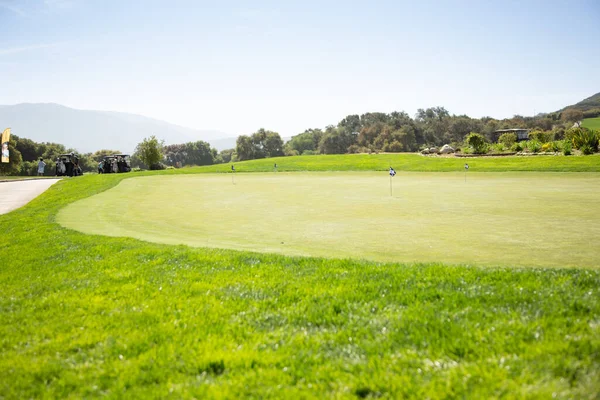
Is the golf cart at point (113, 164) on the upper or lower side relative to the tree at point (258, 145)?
lower

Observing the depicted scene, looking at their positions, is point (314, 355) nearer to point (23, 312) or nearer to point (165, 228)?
point (23, 312)

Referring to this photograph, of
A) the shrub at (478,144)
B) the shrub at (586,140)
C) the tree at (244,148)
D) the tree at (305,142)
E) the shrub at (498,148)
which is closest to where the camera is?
the shrub at (586,140)

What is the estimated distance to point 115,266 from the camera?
24.0ft

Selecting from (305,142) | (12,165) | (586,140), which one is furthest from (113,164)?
(305,142)

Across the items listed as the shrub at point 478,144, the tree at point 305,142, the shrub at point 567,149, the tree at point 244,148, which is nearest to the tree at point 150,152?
the shrub at point 478,144

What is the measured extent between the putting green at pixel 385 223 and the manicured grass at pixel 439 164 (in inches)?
453

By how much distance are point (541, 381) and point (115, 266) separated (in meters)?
6.56

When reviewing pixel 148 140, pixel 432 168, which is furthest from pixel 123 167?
pixel 432 168

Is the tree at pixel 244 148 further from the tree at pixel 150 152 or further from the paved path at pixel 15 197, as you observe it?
the paved path at pixel 15 197

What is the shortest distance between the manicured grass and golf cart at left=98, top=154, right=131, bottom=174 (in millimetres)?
10662

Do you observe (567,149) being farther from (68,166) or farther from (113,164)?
(68,166)

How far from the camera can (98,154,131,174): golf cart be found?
45938mm

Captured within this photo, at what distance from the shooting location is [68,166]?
148 ft

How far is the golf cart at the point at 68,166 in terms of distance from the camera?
44.8m
